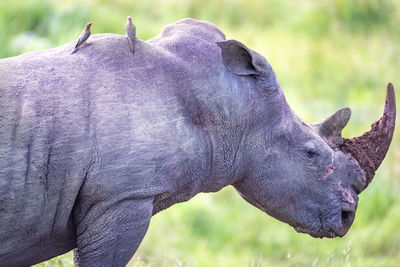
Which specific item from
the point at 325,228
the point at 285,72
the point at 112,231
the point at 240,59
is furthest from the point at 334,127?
the point at 285,72

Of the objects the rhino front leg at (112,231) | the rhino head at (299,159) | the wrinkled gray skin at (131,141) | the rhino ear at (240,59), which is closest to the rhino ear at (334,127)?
the rhino head at (299,159)

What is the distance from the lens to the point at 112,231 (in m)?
3.31

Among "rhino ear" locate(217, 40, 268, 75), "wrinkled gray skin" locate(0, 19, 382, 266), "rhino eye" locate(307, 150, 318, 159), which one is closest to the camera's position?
"wrinkled gray skin" locate(0, 19, 382, 266)

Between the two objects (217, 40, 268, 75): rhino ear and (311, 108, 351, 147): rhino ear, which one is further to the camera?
(311, 108, 351, 147): rhino ear

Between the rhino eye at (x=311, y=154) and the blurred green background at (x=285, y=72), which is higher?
the rhino eye at (x=311, y=154)

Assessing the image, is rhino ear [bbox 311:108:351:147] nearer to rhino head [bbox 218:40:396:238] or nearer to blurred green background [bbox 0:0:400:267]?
rhino head [bbox 218:40:396:238]

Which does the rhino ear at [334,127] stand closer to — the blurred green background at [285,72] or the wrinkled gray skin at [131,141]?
the wrinkled gray skin at [131,141]

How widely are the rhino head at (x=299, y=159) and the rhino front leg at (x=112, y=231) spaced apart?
71 cm

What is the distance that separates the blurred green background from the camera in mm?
7773

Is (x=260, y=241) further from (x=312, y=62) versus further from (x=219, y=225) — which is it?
(x=312, y=62)

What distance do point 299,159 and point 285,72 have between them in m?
6.82

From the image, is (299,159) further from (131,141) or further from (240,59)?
(131,141)

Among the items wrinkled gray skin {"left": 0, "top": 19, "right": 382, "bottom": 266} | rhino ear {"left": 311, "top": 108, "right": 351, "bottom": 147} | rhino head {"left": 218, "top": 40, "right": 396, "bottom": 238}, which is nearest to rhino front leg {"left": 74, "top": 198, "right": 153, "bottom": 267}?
wrinkled gray skin {"left": 0, "top": 19, "right": 382, "bottom": 266}

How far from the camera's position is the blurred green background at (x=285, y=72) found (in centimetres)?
777
